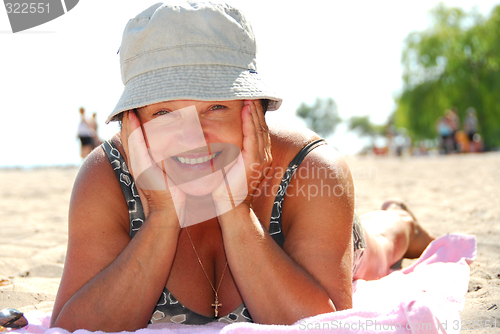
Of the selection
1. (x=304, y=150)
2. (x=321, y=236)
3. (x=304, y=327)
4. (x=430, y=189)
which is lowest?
(x=430, y=189)

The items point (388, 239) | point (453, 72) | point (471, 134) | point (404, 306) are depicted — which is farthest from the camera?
point (453, 72)

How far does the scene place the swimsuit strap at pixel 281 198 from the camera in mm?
1885

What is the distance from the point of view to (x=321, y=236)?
1.72m

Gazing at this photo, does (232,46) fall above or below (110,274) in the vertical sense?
above

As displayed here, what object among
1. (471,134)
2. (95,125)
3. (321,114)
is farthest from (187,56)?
(321,114)

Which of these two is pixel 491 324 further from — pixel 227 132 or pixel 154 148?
pixel 154 148

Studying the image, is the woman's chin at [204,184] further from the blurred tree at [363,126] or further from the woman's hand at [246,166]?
the blurred tree at [363,126]

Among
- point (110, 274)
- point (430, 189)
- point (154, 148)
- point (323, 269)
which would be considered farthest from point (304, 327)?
point (430, 189)

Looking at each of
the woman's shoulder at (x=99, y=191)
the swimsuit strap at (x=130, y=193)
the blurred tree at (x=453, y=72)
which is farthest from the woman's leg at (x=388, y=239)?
the blurred tree at (x=453, y=72)

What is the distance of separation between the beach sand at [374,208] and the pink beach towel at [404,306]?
0.11 m

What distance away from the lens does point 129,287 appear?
5.40 ft

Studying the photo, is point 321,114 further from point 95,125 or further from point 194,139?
point 194,139

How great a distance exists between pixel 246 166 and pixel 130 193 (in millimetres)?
580

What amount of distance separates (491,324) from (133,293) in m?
1.56
